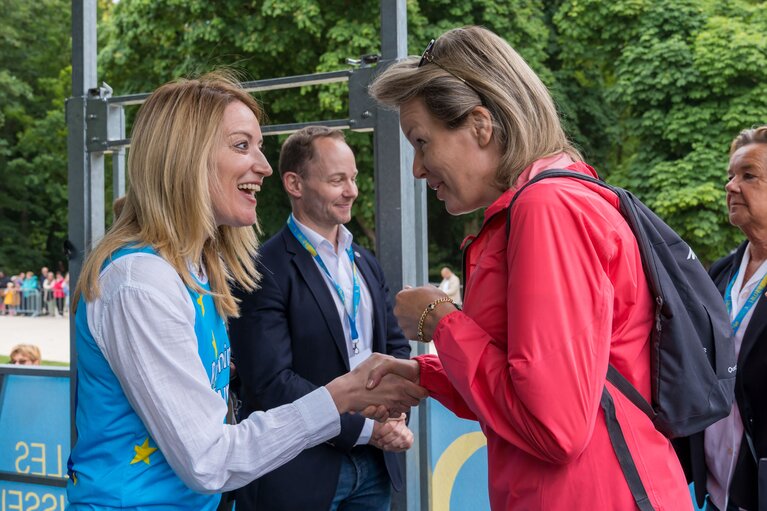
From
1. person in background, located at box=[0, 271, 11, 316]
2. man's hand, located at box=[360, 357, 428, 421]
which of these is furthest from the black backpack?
person in background, located at box=[0, 271, 11, 316]

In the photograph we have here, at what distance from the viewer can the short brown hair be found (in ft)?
12.5

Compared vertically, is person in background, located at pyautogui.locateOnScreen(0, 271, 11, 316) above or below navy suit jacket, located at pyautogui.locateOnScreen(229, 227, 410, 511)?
below

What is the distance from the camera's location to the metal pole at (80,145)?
13.9ft

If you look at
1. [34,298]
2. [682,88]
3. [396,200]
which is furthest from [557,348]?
[34,298]

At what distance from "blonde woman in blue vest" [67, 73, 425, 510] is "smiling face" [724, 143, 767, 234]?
191 cm

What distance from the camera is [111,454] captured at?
1.99 m

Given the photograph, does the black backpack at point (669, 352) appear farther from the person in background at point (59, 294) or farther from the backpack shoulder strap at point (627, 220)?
the person in background at point (59, 294)

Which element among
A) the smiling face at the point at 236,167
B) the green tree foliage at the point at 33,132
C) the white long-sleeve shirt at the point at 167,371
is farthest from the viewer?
the green tree foliage at the point at 33,132

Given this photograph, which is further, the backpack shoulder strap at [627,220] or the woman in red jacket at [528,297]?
the backpack shoulder strap at [627,220]

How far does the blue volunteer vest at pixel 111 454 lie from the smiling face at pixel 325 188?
5.29 feet

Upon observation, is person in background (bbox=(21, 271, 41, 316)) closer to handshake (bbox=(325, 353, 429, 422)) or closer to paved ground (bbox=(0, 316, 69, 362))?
paved ground (bbox=(0, 316, 69, 362))

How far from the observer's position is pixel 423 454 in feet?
13.0

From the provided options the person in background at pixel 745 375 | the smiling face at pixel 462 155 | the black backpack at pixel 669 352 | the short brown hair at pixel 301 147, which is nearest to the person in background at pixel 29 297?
the short brown hair at pixel 301 147

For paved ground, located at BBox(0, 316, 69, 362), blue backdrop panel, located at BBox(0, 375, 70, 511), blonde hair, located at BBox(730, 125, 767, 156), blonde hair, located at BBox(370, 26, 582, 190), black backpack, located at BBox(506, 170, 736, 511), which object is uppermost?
blonde hair, located at BBox(730, 125, 767, 156)
